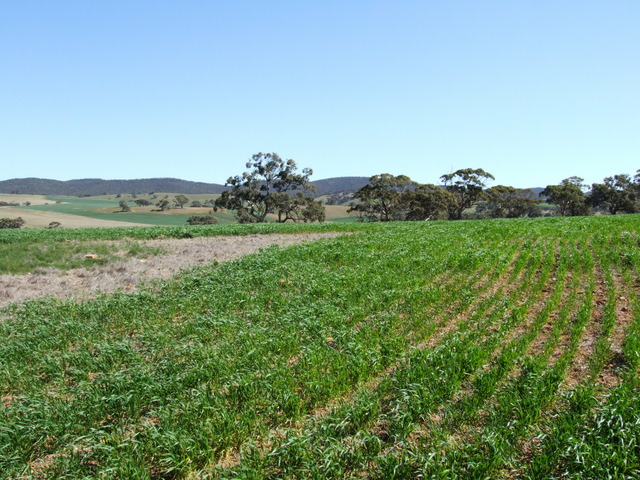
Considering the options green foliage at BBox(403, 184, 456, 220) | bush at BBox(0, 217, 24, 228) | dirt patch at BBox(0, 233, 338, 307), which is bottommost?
bush at BBox(0, 217, 24, 228)

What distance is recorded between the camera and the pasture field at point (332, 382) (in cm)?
438

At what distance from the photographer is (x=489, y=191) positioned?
8162 cm

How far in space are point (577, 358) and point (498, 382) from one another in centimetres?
187

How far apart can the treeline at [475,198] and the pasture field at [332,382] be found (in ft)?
209

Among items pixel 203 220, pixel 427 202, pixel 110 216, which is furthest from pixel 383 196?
pixel 110 216

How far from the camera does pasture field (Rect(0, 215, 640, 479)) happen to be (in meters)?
4.38

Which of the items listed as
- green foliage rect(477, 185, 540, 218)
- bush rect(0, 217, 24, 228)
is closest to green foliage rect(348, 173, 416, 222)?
green foliage rect(477, 185, 540, 218)

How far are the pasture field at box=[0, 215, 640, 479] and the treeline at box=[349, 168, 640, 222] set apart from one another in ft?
209

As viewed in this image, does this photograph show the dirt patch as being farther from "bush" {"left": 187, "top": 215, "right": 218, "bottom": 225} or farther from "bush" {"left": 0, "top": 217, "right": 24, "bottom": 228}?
"bush" {"left": 187, "top": 215, "right": 218, "bottom": 225}

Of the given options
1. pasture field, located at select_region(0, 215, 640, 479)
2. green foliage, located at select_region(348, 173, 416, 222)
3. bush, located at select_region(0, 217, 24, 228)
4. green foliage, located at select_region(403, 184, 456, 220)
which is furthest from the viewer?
green foliage, located at select_region(348, 173, 416, 222)

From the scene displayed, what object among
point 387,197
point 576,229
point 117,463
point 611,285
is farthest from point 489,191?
point 117,463

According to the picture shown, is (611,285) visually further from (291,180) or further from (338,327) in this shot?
(291,180)

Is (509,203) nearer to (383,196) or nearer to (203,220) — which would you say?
(383,196)

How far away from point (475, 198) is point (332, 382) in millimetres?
82062
